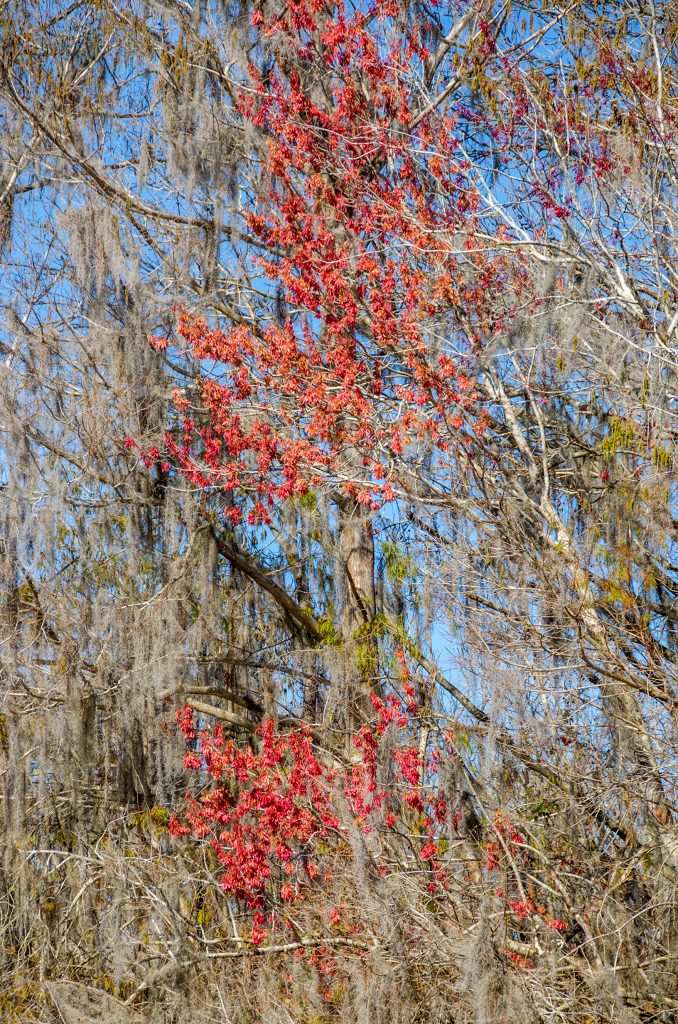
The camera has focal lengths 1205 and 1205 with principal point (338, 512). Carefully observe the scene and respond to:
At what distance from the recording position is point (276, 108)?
819 centimetres

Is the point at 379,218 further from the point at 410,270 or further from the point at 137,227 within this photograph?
the point at 137,227

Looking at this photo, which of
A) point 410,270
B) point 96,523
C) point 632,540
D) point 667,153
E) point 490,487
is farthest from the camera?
point 96,523

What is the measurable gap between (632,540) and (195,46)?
4.88m

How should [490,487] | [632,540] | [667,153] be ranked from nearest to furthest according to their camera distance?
[667,153]
[632,540]
[490,487]

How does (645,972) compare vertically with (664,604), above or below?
below

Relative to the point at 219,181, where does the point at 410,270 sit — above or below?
below

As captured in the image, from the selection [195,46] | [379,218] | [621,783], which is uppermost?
[195,46]

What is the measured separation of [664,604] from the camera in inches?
236

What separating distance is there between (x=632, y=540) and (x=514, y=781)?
4.35ft

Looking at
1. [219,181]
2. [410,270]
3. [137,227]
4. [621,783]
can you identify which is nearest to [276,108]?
[219,181]

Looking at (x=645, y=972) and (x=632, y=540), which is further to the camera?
(x=632, y=540)

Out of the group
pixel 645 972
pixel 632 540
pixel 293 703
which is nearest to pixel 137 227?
pixel 293 703

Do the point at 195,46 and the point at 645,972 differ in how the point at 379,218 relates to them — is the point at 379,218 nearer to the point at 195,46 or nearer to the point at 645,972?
the point at 195,46

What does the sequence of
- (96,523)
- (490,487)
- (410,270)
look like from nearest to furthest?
(490,487)
(410,270)
(96,523)
